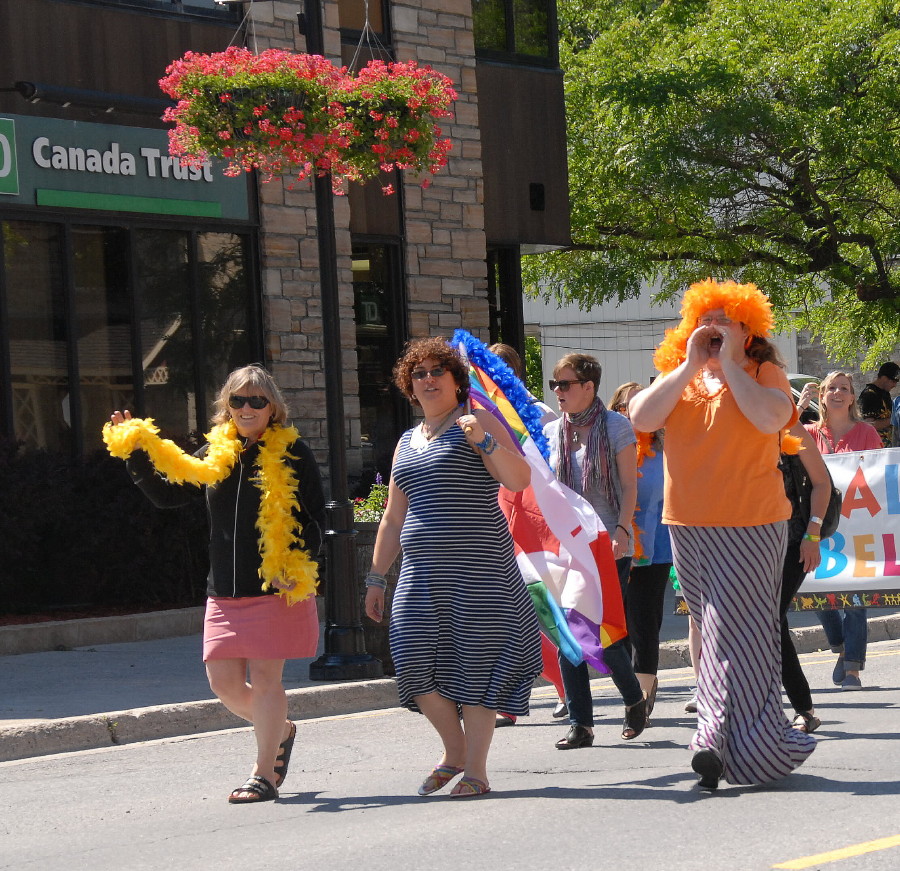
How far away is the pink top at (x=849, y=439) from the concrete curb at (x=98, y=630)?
5.25 m

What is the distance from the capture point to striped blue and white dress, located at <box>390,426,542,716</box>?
6.64 meters

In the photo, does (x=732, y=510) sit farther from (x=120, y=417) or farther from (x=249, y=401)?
(x=120, y=417)

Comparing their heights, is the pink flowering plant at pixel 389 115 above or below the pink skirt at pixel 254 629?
above

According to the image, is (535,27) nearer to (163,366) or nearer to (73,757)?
(163,366)

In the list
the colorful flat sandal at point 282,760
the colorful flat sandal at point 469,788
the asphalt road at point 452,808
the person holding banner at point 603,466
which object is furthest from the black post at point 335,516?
the colorful flat sandal at point 469,788

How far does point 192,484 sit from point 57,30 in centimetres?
809

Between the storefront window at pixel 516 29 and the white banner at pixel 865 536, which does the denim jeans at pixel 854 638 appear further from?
Result: the storefront window at pixel 516 29

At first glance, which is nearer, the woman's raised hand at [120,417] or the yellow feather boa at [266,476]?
the yellow feather boa at [266,476]

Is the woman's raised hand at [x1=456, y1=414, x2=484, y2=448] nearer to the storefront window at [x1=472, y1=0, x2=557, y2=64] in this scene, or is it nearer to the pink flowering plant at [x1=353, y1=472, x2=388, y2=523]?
the pink flowering plant at [x1=353, y1=472, x2=388, y2=523]

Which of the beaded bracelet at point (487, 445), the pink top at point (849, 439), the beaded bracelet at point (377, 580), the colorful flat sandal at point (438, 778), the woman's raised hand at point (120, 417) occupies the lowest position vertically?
the colorful flat sandal at point (438, 778)

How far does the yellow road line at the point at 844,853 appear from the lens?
5344 millimetres

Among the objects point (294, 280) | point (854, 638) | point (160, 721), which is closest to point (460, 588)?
point (160, 721)

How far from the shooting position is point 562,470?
848cm

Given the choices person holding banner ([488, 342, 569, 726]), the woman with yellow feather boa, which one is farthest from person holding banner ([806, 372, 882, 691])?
the woman with yellow feather boa
